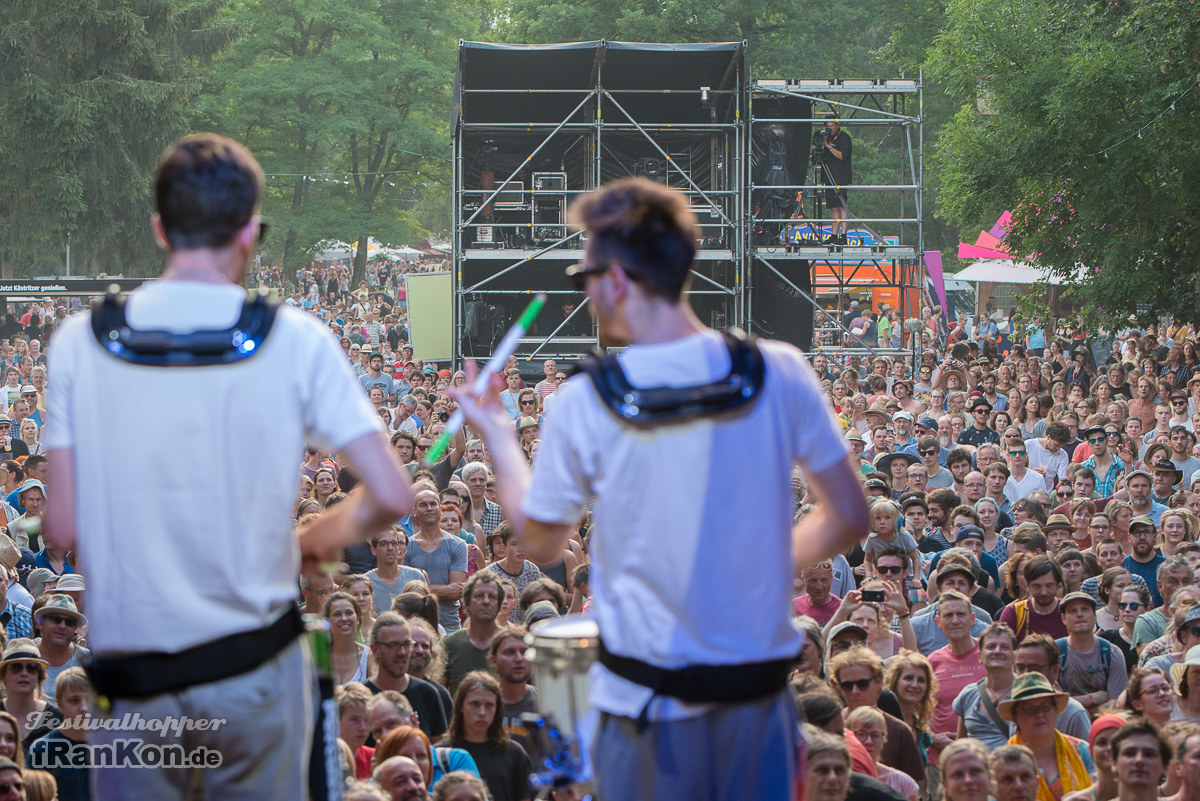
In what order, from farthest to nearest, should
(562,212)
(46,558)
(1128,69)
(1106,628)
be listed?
(562,212) < (1128,69) < (46,558) < (1106,628)

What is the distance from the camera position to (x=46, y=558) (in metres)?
9.81

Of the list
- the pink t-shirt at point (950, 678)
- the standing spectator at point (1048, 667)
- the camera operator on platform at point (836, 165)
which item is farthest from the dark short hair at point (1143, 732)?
the camera operator on platform at point (836, 165)

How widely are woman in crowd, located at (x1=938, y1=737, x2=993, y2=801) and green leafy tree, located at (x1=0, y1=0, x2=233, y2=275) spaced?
30.2 metres

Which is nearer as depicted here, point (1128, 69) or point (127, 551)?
point (127, 551)

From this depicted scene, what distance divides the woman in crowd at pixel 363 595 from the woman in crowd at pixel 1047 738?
11.5 ft

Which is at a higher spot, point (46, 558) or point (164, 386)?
point (164, 386)

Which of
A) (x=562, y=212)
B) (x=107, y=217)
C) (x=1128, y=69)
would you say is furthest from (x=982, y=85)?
(x=107, y=217)

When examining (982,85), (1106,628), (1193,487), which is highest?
(982,85)

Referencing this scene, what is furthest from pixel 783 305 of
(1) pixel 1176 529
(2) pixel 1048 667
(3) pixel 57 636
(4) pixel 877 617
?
(3) pixel 57 636

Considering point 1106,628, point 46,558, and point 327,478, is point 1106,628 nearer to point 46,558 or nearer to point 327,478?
point 327,478

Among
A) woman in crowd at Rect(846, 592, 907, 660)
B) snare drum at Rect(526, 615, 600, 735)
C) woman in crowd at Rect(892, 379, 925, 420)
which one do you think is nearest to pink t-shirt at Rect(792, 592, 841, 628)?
woman in crowd at Rect(846, 592, 907, 660)

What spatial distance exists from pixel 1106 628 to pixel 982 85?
38.0ft

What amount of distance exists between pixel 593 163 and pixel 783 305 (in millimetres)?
Result: 3234

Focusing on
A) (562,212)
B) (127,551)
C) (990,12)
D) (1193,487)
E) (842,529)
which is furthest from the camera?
(562,212)
